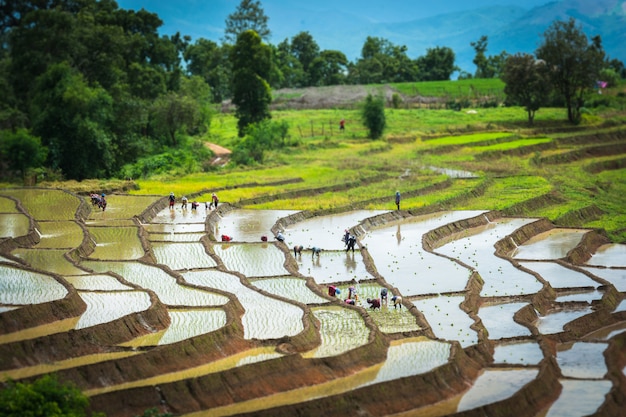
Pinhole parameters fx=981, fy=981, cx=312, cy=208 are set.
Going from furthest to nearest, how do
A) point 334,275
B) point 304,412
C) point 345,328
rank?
1. point 334,275
2. point 345,328
3. point 304,412

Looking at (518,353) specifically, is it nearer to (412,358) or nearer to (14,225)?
(412,358)

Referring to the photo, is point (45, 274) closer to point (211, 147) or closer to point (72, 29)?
point (72, 29)

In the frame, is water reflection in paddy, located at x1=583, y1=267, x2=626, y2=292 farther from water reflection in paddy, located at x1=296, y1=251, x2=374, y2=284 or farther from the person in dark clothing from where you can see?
the person in dark clothing

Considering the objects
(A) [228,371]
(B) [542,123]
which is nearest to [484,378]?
(A) [228,371]

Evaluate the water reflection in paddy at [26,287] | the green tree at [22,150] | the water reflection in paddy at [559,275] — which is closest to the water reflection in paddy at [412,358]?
the water reflection in paddy at [26,287]

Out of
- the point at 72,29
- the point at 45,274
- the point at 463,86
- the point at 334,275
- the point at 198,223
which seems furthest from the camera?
the point at 463,86

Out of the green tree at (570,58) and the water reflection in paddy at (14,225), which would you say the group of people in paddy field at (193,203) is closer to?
the water reflection in paddy at (14,225)
